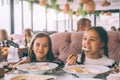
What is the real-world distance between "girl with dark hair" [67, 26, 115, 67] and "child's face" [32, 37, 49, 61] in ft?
0.74

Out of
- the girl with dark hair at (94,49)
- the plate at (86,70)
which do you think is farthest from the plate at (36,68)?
the girl with dark hair at (94,49)

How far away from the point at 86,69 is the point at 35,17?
8.97 metres

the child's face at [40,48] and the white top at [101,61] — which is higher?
the child's face at [40,48]

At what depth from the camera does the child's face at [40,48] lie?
6.04 ft

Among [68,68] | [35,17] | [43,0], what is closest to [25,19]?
[35,17]

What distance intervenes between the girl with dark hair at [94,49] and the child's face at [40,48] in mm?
225

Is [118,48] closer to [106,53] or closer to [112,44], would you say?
[112,44]

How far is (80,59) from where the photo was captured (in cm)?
A: 192

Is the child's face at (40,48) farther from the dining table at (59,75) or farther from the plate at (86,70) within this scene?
the plate at (86,70)

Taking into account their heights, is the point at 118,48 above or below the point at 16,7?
below

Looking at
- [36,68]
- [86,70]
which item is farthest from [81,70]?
[36,68]

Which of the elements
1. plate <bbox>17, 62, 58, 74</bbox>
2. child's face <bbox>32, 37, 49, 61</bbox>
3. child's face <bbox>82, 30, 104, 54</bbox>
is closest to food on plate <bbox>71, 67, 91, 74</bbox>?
plate <bbox>17, 62, 58, 74</bbox>

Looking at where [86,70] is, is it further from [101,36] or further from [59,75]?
[101,36]

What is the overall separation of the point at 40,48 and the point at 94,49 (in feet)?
1.56
